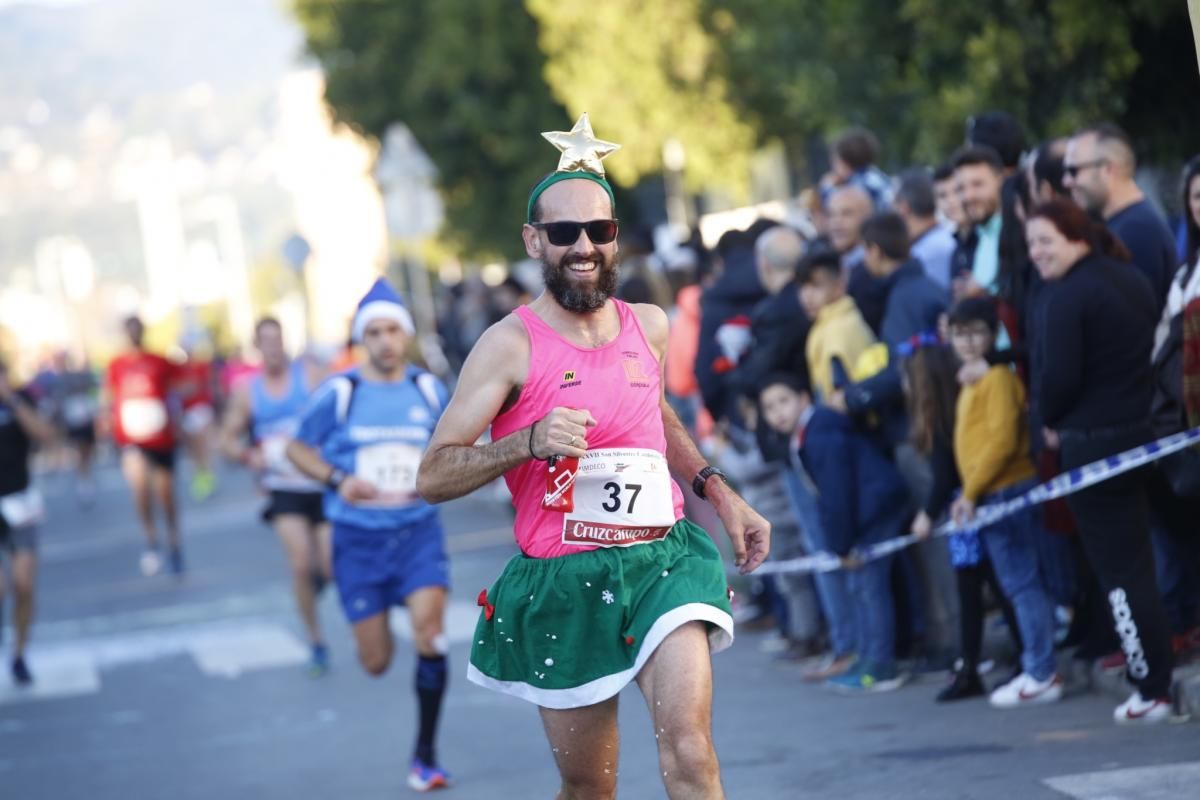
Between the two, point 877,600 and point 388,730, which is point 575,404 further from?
point 388,730

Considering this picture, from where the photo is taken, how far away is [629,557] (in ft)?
18.9

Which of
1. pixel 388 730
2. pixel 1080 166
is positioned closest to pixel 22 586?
pixel 388 730

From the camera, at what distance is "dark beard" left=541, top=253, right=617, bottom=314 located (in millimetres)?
5766

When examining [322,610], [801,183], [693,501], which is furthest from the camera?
[801,183]

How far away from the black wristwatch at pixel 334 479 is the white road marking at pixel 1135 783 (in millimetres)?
3763

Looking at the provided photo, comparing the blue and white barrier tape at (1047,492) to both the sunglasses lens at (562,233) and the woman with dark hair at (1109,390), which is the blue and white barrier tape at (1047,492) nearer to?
the woman with dark hair at (1109,390)

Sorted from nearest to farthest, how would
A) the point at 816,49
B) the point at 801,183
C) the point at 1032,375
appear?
the point at 1032,375 < the point at 816,49 < the point at 801,183

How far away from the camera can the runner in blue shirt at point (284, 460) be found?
13.1 m

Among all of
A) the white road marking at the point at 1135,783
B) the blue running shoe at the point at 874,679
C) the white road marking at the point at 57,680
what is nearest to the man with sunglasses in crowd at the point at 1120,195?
the white road marking at the point at 1135,783

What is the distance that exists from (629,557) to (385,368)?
4.28 m

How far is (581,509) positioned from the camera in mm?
5754

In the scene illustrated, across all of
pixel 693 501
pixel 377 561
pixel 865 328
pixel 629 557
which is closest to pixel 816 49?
pixel 693 501

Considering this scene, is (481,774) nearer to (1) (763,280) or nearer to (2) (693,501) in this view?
(1) (763,280)

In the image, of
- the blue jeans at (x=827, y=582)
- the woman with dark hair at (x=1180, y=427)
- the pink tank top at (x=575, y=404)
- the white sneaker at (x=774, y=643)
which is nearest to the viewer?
the pink tank top at (x=575, y=404)
